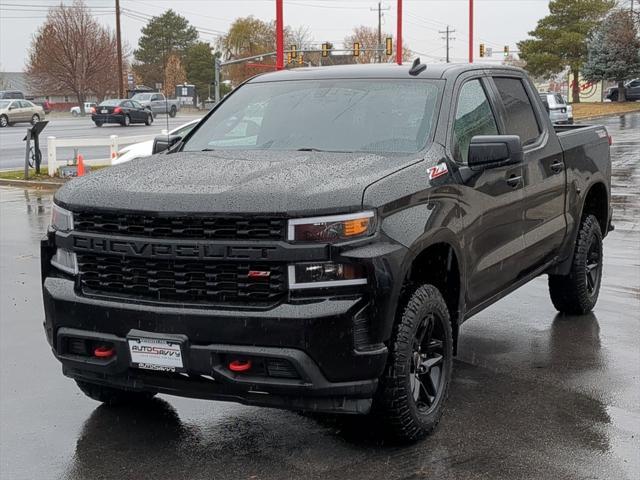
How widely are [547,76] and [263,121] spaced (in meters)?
69.4

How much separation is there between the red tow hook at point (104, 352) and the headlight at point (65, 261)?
0.39m

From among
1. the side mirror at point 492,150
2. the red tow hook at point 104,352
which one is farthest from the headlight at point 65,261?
the side mirror at point 492,150

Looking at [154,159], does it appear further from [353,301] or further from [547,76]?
[547,76]

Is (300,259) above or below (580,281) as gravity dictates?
above

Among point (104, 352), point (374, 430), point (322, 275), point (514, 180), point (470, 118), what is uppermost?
point (470, 118)

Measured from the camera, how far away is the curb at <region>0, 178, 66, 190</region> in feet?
60.2

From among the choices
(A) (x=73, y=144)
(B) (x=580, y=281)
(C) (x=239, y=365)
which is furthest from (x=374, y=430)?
(A) (x=73, y=144)

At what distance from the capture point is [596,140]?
7.30m

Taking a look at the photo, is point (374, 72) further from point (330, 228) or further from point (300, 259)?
point (300, 259)

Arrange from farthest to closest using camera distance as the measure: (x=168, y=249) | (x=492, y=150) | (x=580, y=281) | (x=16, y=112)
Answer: (x=16, y=112)
(x=580, y=281)
(x=492, y=150)
(x=168, y=249)

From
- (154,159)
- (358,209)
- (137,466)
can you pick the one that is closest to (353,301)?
(358,209)

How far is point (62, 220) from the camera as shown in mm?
4469

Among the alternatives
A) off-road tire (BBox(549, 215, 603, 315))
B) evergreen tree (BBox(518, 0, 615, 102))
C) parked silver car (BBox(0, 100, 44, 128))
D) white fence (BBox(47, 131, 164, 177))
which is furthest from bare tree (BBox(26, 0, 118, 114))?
off-road tire (BBox(549, 215, 603, 315))

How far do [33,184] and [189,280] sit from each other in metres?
15.7
